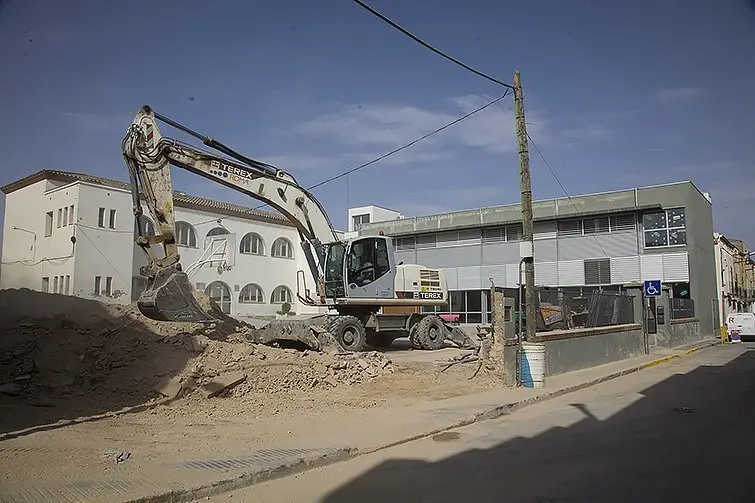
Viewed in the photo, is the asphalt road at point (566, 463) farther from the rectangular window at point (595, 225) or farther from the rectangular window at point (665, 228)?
the rectangular window at point (595, 225)

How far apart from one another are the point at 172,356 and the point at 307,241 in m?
7.86

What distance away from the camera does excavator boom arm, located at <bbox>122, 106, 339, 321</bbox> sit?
38.6 ft

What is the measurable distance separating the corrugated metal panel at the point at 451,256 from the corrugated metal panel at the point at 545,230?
325cm

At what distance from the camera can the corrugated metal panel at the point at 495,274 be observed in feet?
137

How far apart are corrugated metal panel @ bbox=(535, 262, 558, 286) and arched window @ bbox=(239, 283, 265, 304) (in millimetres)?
19738

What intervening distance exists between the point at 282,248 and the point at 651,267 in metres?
26.1

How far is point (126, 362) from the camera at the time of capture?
11.8 meters

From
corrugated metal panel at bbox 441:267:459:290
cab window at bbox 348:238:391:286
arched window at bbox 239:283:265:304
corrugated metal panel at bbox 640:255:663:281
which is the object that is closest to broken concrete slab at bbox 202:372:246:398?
cab window at bbox 348:238:391:286

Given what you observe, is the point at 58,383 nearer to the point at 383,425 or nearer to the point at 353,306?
the point at 383,425

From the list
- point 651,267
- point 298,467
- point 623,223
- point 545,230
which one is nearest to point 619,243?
point 623,223

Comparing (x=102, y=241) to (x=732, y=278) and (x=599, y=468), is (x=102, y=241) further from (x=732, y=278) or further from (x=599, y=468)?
(x=732, y=278)

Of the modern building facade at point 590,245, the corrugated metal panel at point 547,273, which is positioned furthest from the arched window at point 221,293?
the corrugated metal panel at point 547,273

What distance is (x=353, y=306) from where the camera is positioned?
790 inches

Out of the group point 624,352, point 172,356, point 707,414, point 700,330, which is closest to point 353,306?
point 172,356
